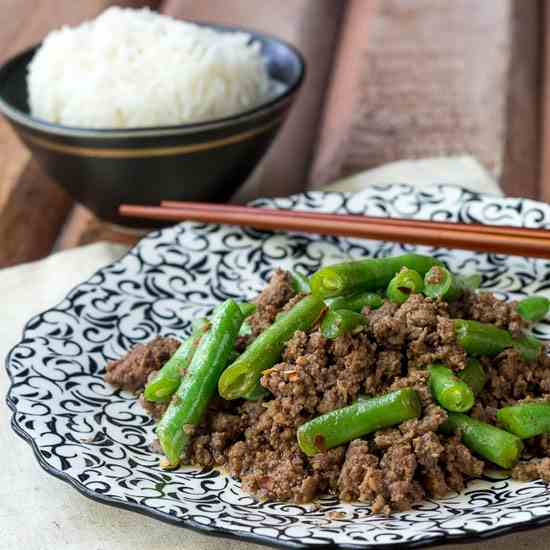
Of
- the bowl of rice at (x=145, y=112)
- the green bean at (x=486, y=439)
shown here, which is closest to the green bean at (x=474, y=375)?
the green bean at (x=486, y=439)

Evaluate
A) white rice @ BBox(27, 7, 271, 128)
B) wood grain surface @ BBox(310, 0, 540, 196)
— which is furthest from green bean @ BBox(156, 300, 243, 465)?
wood grain surface @ BBox(310, 0, 540, 196)

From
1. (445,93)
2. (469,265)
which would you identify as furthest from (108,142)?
(445,93)

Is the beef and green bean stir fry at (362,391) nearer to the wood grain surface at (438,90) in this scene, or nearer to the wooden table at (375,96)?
the wooden table at (375,96)

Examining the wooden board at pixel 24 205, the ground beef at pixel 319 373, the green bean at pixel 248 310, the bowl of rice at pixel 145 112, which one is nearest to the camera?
the ground beef at pixel 319 373

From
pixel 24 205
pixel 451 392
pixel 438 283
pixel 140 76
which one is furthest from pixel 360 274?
pixel 24 205

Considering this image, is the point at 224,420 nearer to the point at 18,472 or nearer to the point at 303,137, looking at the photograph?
the point at 18,472

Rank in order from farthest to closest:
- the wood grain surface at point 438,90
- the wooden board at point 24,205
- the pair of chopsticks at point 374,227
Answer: the wood grain surface at point 438,90 < the wooden board at point 24,205 < the pair of chopsticks at point 374,227

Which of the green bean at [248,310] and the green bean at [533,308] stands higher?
the green bean at [248,310]
